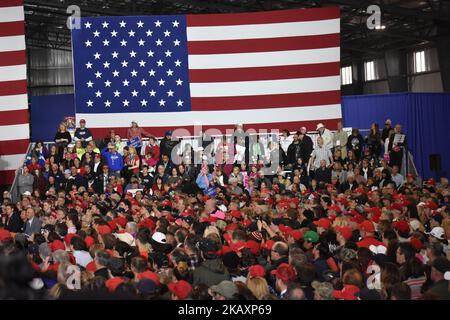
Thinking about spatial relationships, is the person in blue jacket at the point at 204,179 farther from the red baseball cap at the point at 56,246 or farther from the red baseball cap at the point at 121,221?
the red baseball cap at the point at 56,246

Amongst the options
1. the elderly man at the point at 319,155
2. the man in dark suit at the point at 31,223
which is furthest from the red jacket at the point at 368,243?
the elderly man at the point at 319,155

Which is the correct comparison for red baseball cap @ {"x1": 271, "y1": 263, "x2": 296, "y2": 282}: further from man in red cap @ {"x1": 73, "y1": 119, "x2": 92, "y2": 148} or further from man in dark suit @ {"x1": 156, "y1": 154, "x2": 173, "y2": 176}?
man in red cap @ {"x1": 73, "y1": 119, "x2": 92, "y2": 148}

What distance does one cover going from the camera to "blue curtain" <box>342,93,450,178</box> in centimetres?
2708

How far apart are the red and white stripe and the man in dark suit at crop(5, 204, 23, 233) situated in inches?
315

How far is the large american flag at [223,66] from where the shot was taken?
24234 mm

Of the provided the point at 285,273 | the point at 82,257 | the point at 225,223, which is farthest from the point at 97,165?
the point at 285,273

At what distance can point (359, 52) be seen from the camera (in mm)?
48844

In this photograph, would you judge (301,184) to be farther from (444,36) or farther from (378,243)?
(444,36)

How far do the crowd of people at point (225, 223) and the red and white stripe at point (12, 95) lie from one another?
6.30ft

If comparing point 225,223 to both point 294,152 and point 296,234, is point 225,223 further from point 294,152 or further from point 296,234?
point 294,152

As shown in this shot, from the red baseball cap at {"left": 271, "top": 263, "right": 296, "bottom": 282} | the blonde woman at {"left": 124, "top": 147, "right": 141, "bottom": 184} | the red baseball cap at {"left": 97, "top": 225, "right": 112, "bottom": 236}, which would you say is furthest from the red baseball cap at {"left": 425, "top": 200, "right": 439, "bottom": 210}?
the blonde woman at {"left": 124, "top": 147, "right": 141, "bottom": 184}

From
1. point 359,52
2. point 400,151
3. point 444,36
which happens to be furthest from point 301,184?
point 359,52

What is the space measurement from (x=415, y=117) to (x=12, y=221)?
1719 centimetres

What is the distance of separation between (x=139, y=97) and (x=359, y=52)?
28027 mm
